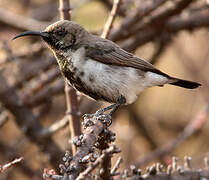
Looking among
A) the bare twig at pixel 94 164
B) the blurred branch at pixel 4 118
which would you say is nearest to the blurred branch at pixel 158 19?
the blurred branch at pixel 4 118

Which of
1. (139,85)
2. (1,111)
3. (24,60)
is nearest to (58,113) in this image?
(24,60)

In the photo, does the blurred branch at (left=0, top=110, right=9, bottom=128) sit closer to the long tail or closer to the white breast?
the white breast

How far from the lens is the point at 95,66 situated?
Answer: 3721 millimetres

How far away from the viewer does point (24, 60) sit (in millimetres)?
5906

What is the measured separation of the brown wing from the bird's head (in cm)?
16

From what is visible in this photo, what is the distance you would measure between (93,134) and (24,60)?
12.2 feet

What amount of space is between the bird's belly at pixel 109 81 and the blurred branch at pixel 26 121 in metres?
1.24

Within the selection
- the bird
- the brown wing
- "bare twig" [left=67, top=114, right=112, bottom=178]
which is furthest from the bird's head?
"bare twig" [left=67, top=114, right=112, bottom=178]

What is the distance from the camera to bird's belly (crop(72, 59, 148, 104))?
3.63 meters

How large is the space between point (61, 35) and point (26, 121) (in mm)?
1406

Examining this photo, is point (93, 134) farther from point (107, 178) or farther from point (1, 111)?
point (1, 111)

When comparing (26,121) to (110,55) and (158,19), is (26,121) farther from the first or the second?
(158,19)

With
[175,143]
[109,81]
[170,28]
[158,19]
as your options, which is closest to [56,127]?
[109,81]

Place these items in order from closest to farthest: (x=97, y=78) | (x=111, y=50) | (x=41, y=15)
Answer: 1. (x=97, y=78)
2. (x=111, y=50)
3. (x=41, y=15)
